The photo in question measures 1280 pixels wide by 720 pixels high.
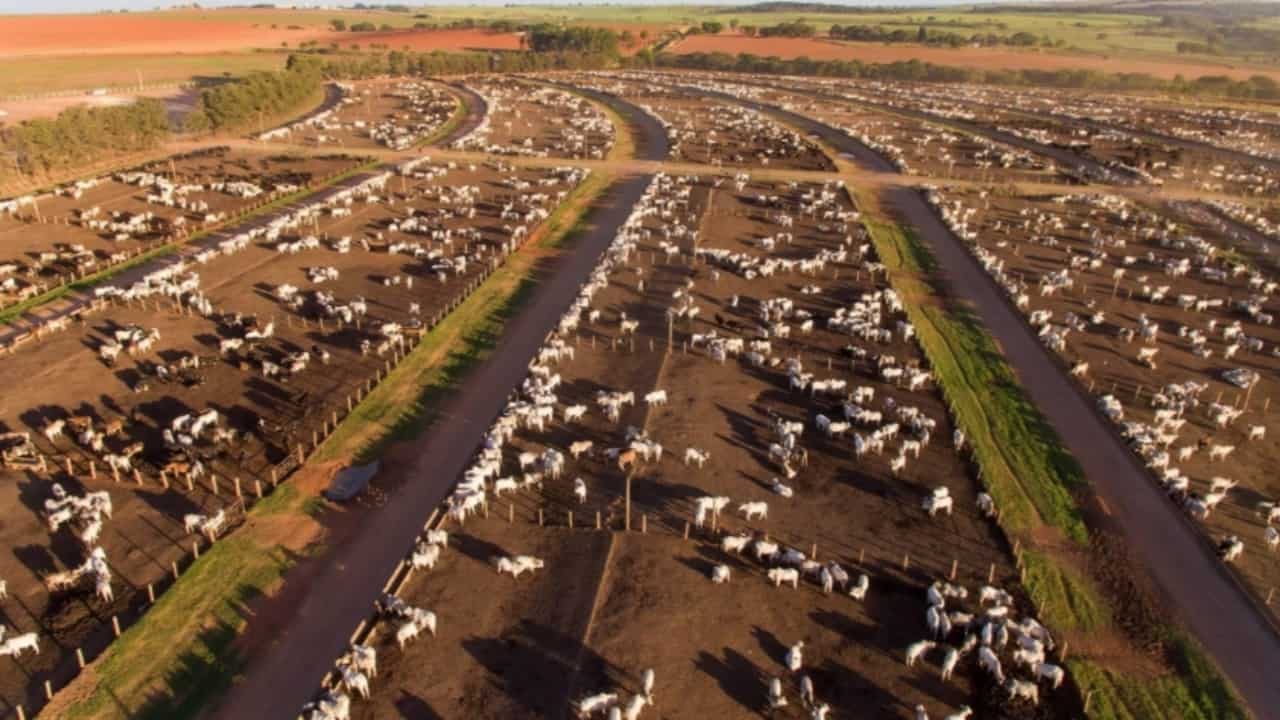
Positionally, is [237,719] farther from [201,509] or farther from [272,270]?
[272,270]

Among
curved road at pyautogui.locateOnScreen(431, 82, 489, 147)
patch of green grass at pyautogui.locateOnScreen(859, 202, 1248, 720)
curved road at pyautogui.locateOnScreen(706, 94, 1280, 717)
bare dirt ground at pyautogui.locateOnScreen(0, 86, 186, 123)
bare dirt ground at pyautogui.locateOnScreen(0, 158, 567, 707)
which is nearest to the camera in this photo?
patch of green grass at pyautogui.locateOnScreen(859, 202, 1248, 720)

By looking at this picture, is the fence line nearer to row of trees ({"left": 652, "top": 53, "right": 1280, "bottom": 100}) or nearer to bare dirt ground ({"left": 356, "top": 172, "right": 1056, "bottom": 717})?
bare dirt ground ({"left": 356, "top": 172, "right": 1056, "bottom": 717})

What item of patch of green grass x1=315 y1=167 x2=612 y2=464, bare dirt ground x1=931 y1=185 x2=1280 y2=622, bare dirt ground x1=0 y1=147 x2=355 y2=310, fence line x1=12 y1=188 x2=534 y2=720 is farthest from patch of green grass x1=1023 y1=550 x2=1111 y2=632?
bare dirt ground x1=0 y1=147 x2=355 y2=310

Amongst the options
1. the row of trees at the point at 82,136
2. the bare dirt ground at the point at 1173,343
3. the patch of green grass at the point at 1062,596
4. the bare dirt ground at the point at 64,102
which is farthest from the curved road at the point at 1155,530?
the bare dirt ground at the point at 64,102

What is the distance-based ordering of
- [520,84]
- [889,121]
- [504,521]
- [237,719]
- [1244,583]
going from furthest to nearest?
[520,84] → [889,121] → [504,521] → [1244,583] → [237,719]

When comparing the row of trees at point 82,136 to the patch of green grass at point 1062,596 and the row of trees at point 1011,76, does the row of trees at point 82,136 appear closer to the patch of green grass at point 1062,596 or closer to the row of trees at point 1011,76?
the patch of green grass at point 1062,596

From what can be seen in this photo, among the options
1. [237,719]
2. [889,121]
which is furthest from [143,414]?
[889,121]

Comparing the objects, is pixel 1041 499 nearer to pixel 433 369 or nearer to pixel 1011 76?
pixel 433 369
